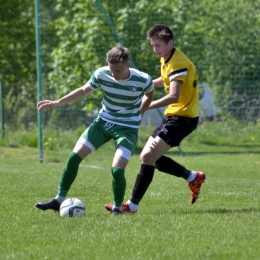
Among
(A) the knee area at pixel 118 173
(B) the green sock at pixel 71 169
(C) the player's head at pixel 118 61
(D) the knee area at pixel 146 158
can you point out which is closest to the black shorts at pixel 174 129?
(D) the knee area at pixel 146 158

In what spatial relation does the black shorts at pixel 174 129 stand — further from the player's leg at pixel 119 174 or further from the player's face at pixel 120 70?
the player's face at pixel 120 70

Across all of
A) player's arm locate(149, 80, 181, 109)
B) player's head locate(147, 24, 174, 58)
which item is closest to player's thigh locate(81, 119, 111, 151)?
player's arm locate(149, 80, 181, 109)

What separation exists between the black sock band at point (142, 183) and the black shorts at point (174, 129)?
34 cm

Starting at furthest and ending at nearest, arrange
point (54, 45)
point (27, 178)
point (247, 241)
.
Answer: point (54, 45) → point (27, 178) → point (247, 241)

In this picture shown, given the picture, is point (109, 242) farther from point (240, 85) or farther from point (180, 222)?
point (240, 85)

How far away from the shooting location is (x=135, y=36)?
62.2ft

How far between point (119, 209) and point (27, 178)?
485 centimetres

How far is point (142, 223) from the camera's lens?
700cm

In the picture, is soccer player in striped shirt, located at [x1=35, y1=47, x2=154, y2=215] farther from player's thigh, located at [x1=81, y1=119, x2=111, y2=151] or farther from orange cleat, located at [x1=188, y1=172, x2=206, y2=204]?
orange cleat, located at [x1=188, y1=172, x2=206, y2=204]

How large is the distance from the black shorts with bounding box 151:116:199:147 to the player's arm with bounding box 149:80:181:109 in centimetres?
34

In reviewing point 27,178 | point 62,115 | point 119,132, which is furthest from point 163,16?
point 119,132

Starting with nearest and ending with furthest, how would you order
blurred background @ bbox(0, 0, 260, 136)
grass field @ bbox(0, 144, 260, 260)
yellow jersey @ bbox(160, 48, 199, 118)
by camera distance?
grass field @ bbox(0, 144, 260, 260) < yellow jersey @ bbox(160, 48, 199, 118) < blurred background @ bbox(0, 0, 260, 136)

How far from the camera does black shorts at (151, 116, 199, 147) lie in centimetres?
820

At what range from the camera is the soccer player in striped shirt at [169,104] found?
315 inches
